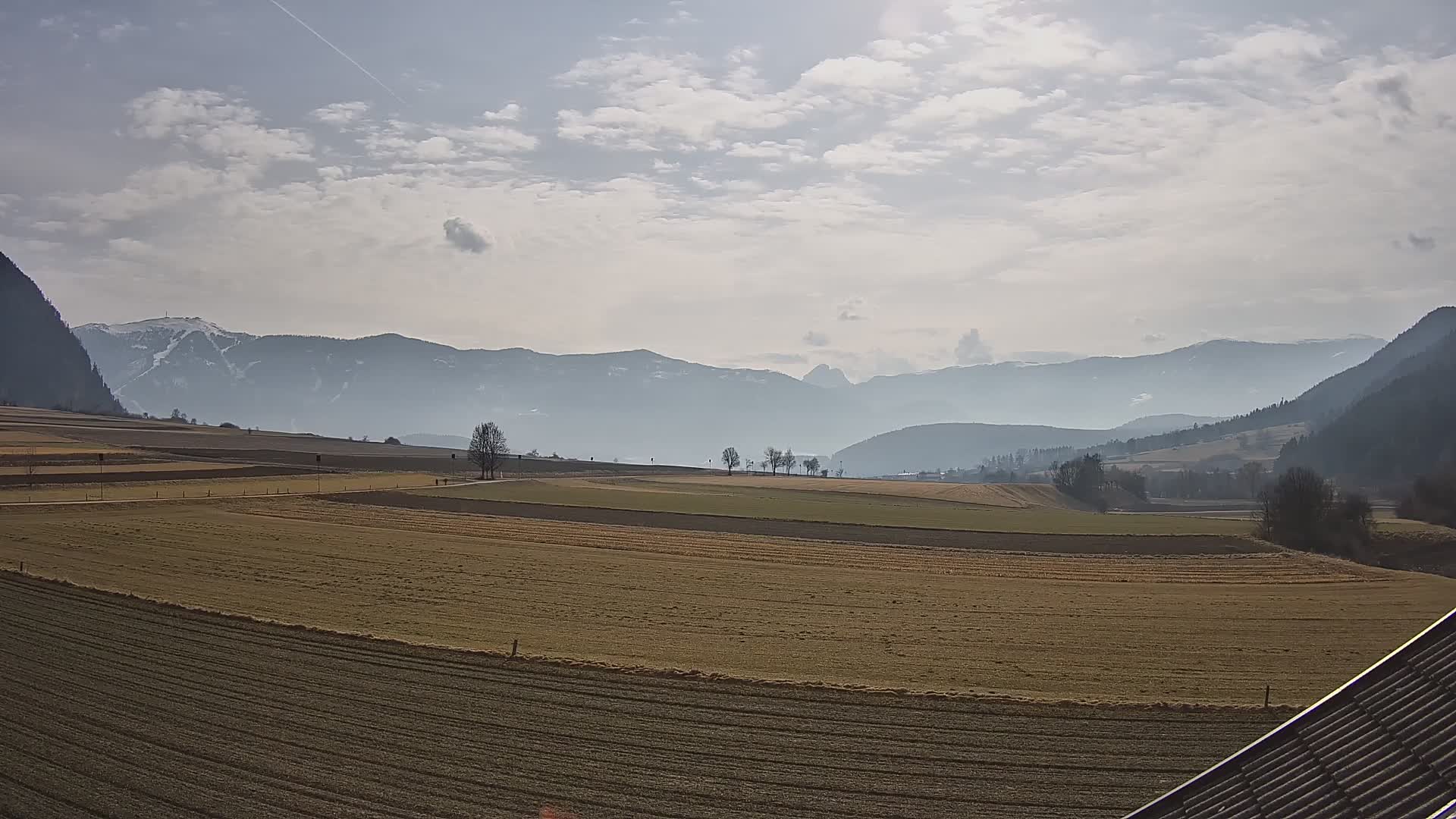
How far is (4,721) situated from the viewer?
1997 centimetres

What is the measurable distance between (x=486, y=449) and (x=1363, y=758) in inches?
5122

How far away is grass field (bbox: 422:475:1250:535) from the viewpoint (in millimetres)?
83688

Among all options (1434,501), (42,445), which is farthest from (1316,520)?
(42,445)

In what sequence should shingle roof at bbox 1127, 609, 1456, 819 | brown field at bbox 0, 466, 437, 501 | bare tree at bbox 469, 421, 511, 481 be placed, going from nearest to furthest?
shingle roof at bbox 1127, 609, 1456, 819 → brown field at bbox 0, 466, 437, 501 → bare tree at bbox 469, 421, 511, 481

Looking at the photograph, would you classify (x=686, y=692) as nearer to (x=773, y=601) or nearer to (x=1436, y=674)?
(x=773, y=601)

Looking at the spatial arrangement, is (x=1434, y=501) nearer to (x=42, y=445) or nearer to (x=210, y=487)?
(x=210, y=487)

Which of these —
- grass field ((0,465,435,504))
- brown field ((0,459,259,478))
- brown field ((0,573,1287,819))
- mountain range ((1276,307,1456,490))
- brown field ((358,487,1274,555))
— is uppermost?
mountain range ((1276,307,1456,490))

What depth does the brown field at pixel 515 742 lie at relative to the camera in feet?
55.5

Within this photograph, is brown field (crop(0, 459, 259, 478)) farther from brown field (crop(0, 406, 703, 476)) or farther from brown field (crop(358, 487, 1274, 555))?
brown field (crop(358, 487, 1274, 555))

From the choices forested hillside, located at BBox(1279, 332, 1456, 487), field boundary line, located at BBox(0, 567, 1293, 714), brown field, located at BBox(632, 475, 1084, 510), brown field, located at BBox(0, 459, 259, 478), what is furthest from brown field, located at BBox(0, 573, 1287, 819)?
forested hillside, located at BBox(1279, 332, 1456, 487)

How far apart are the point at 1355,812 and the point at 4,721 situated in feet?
77.2

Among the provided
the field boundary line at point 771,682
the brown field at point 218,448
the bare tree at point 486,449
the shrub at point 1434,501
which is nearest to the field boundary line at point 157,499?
the bare tree at point 486,449

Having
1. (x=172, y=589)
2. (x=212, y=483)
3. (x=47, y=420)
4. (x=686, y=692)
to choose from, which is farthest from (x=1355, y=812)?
(x=47, y=420)

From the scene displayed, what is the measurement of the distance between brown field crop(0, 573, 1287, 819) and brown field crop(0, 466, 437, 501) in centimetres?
4956
